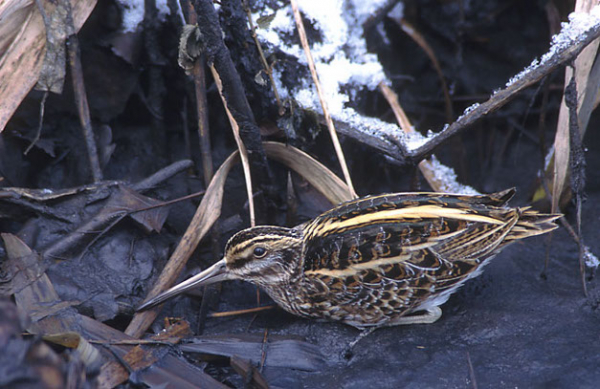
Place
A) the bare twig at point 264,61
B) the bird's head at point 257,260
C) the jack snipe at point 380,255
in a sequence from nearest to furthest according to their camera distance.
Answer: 1. the jack snipe at point 380,255
2. the bird's head at point 257,260
3. the bare twig at point 264,61

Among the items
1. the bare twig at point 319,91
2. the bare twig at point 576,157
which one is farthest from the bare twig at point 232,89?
the bare twig at point 576,157

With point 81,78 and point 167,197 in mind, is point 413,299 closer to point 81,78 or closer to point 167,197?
point 167,197

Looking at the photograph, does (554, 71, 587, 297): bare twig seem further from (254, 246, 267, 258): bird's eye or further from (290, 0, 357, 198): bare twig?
(254, 246, 267, 258): bird's eye

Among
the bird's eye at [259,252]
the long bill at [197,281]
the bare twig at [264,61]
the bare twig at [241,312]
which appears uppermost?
the bare twig at [264,61]

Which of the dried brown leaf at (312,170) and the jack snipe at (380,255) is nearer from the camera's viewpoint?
the jack snipe at (380,255)

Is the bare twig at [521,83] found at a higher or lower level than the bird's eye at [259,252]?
higher

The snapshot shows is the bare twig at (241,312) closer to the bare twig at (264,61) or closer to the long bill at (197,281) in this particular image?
the long bill at (197,281)

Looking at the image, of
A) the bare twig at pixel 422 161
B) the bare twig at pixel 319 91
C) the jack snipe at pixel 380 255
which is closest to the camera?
the jack snipe at pixel 380 255
